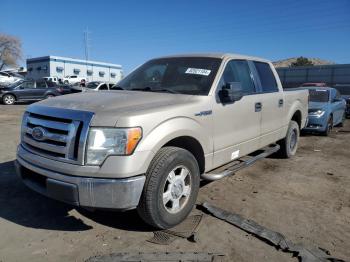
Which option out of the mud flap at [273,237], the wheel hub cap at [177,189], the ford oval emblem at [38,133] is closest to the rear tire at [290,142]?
the mud flap at [273,237]

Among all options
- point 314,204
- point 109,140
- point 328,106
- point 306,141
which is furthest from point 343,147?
point 109,140

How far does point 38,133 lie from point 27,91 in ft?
63.8

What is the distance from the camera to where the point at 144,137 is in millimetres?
3275

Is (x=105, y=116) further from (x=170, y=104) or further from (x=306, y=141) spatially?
(x=306, y=141)

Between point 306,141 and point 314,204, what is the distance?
5.24m

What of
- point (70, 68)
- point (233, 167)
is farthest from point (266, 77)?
point (70, 68)

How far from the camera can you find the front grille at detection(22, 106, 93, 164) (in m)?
3.21

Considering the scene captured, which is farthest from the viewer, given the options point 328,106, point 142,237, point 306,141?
point 328,106

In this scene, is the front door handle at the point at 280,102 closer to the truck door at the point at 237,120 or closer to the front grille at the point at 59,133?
the truck door at the point at 237,120

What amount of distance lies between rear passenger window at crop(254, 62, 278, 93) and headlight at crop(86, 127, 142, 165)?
3.11 m

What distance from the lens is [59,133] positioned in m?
3.37

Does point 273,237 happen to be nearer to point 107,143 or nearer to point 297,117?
point 107,143

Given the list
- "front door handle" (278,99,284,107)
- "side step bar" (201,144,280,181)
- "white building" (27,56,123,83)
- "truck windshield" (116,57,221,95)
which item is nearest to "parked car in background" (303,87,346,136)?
"side step bar" (201,144,280,181)

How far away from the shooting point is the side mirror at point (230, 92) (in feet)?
14.0
